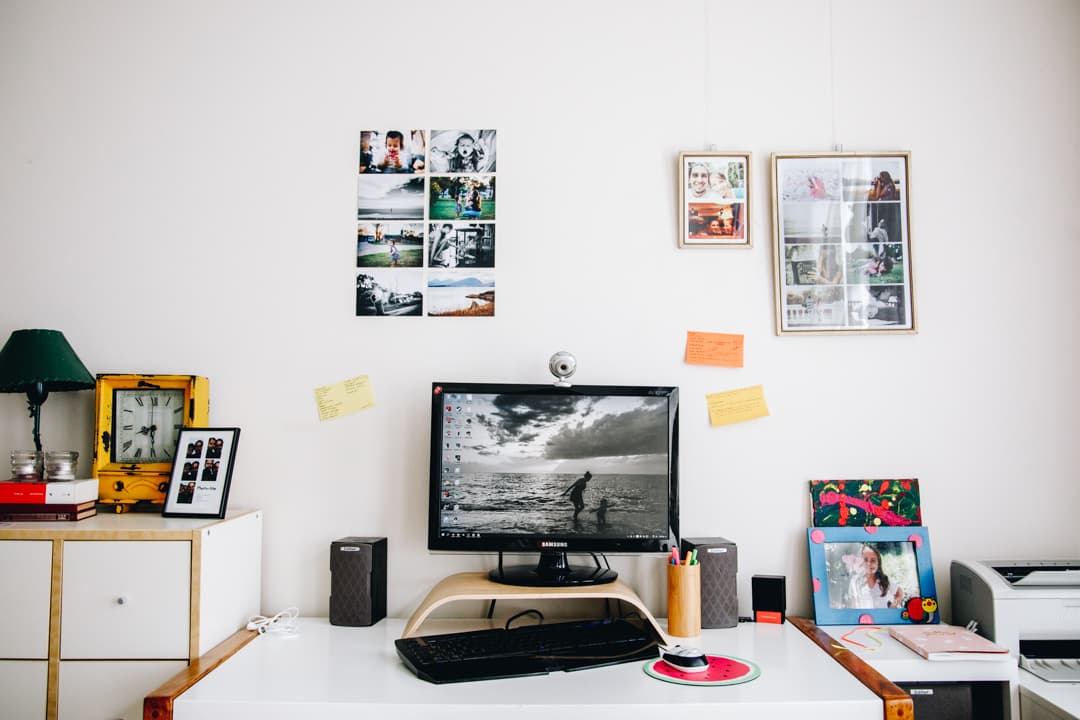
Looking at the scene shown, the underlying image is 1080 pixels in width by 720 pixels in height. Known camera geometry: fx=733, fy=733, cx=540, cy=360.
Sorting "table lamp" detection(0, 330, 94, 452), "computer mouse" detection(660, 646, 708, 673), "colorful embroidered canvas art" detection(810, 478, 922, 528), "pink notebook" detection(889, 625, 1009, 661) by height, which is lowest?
"pink notebook" detection(889, 625, 1009, 661)

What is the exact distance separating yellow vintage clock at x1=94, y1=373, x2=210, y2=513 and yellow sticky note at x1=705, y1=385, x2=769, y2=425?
129 cm

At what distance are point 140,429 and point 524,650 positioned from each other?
110 centimetres

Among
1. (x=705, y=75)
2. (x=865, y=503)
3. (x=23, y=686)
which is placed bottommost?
(x=23, y=686)

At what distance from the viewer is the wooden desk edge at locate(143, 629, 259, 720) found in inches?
49.8

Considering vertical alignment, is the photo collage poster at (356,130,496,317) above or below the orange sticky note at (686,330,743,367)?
above

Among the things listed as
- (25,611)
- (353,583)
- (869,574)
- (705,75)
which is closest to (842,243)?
(705,75)

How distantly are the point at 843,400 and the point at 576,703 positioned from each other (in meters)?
1.07

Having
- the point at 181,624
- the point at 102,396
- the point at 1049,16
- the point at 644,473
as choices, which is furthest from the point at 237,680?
the point at 1049,16

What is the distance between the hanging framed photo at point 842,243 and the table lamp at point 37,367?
5.74 ft

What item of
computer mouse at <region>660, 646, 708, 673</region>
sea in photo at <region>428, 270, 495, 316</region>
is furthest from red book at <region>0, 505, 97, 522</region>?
computer mouse at <region>660, 646, 708, 673</region>

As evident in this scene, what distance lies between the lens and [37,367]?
1719 mm

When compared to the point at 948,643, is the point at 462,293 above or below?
above

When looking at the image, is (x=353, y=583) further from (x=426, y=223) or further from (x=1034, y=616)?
(x=1034, y=616)

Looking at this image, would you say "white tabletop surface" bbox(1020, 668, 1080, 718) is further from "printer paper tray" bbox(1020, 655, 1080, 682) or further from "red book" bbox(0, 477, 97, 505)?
"red book" bbox(0, 477, 97, 505)
